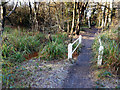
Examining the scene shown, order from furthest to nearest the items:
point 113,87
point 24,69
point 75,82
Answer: point 24,69 < point 75,82 < point 113,87

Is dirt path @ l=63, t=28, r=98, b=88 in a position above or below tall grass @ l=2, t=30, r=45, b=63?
below

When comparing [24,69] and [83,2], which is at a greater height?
[83,2]

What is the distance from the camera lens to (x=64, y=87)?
4.11 meters

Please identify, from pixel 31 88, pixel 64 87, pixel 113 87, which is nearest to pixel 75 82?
pixel 64 87

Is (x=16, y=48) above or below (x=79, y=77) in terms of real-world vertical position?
above

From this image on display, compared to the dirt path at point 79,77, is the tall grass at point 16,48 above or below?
above

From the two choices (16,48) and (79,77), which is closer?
(79,77)

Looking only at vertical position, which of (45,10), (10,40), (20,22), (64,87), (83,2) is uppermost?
(83,2)

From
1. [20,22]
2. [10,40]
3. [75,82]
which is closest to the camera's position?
[75,82]

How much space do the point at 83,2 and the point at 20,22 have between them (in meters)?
7.97

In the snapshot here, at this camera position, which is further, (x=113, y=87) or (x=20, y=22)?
(x=20, y=22)

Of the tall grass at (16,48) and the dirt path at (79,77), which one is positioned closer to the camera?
the dirt path at (79,77)

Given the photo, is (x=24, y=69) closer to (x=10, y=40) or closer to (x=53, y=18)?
(x=10, y=40)

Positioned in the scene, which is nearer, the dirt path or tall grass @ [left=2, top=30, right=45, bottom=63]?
the dirt path
